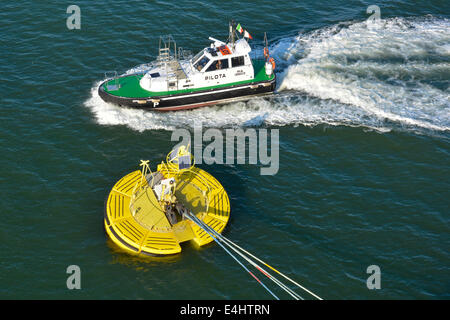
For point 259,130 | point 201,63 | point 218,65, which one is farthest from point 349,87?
point 201,63

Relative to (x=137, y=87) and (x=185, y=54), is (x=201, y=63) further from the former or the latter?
(x=137, y=87)

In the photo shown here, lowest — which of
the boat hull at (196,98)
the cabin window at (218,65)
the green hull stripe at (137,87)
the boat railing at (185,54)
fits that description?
the boat hull at (196,98)

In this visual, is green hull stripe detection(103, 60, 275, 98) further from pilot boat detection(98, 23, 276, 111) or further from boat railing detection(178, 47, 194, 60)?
boat railing detection(178, 47, 194, 60)

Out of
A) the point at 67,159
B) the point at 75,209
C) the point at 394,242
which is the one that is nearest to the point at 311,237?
the point at 394,242

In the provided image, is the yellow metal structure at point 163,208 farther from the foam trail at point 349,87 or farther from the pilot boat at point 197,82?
the pilot boat at point 197,82

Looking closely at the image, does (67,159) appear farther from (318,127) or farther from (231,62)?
(318,127)

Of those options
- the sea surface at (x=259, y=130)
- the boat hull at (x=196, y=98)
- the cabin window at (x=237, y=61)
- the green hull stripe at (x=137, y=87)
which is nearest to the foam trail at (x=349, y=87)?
the sea surface at (x=259, y=130)
